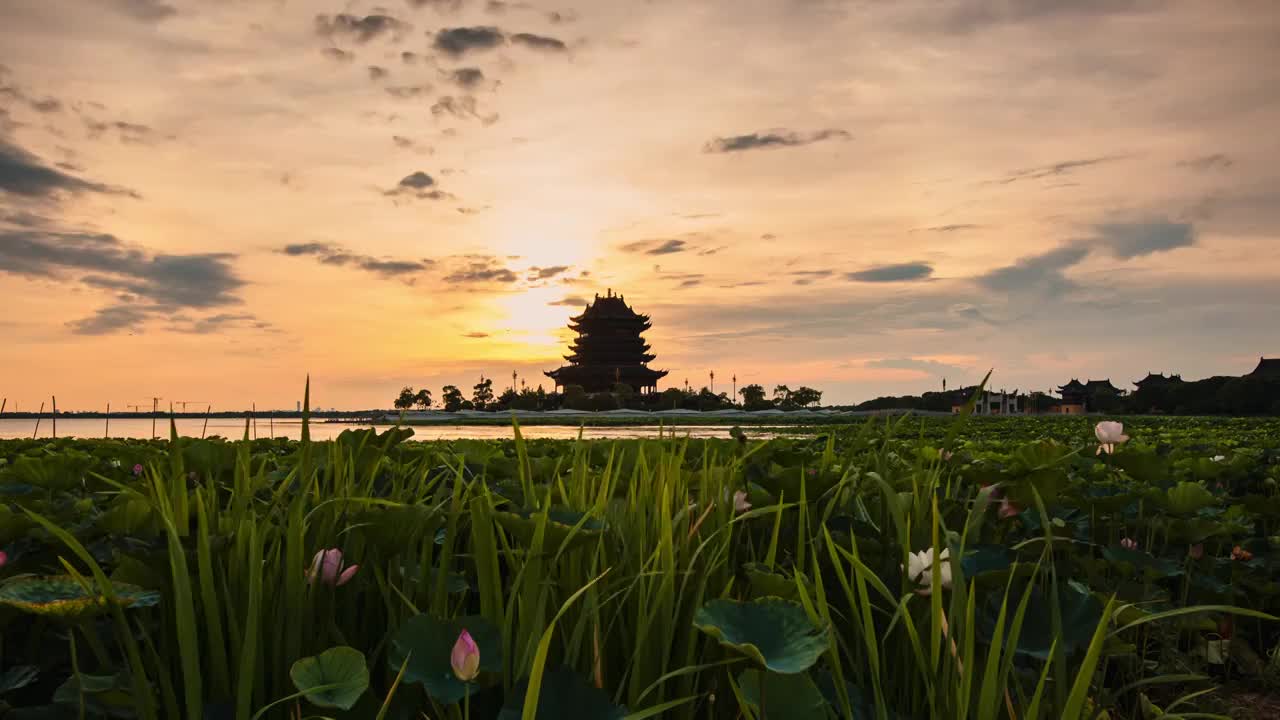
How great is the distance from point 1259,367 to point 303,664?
258ft

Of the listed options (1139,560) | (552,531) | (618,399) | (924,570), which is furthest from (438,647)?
(618,399)

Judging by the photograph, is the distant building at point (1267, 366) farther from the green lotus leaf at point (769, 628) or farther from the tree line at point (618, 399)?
the green lotus leaf at point (769, 628)

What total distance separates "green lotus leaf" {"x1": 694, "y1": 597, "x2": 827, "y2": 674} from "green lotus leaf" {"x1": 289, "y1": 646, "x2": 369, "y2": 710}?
1.82ft

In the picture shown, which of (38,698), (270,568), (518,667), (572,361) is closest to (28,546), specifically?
(38,698)

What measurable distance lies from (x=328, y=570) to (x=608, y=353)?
2579 inches

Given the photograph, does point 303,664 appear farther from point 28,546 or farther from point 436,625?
point 28,546

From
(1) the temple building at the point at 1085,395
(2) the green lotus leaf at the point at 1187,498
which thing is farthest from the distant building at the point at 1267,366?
(2) the green lotus leaf at the point at 1187,498

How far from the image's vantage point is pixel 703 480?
222cm

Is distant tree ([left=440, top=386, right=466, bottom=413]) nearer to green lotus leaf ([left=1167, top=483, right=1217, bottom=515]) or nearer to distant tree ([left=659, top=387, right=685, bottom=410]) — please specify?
distant tree ([left=659, top=387, right=685, bottom=410])

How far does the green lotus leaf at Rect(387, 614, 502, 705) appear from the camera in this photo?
1.32 meters

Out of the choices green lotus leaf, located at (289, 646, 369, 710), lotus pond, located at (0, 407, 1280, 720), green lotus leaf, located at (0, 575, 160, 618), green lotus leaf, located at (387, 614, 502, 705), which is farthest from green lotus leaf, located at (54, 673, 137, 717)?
green lotus leaf, located at (387, 614, 502, 705)

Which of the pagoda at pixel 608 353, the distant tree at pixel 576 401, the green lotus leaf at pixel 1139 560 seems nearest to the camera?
the green lotus leaf at pixel 1139 560

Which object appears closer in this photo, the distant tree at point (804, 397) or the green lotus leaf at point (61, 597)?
the green lotus leaf at point (61, 597)

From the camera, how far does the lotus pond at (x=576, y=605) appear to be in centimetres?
133
